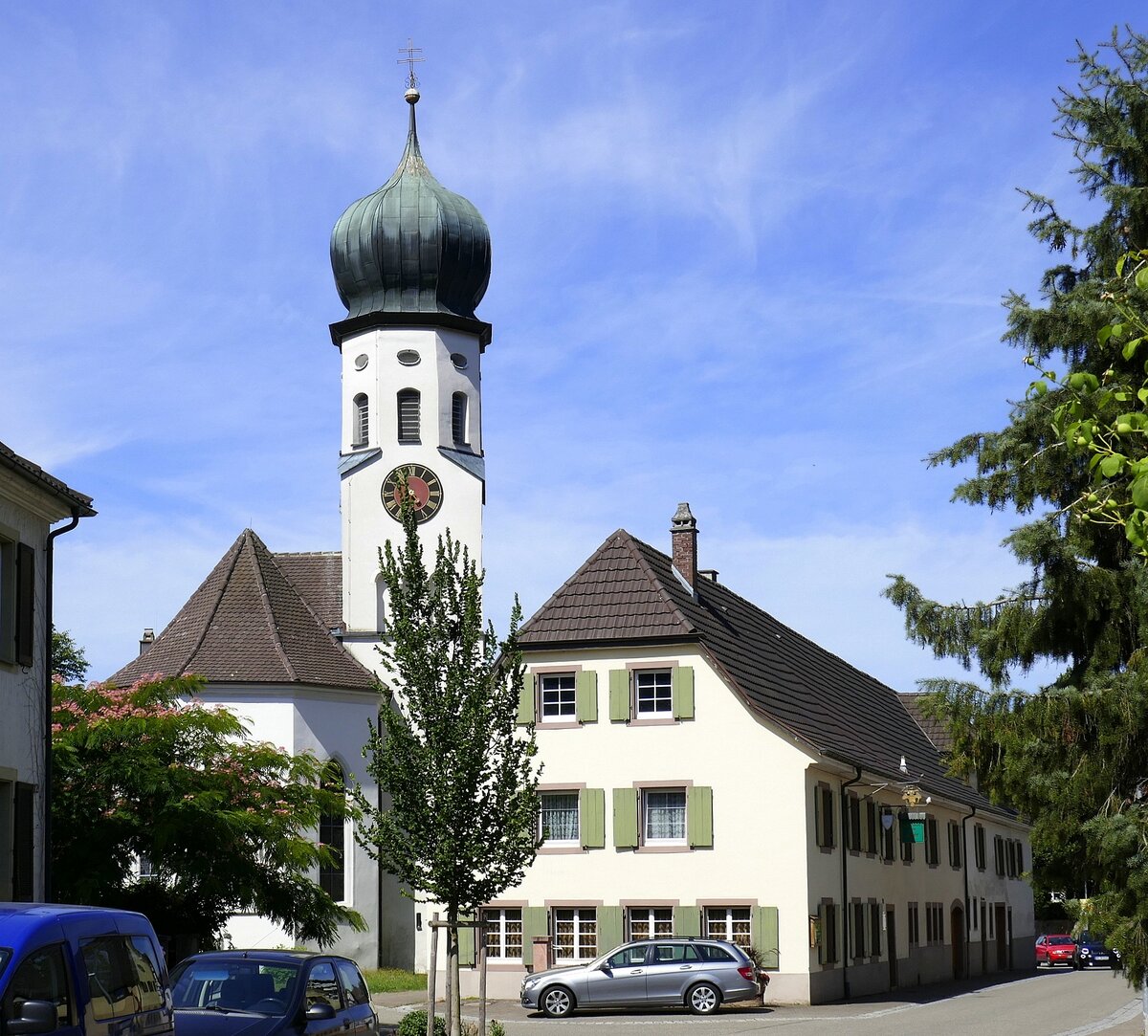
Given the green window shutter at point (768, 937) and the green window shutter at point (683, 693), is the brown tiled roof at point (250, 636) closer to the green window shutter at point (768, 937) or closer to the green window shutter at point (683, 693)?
the green window shutter at point (683, 693)

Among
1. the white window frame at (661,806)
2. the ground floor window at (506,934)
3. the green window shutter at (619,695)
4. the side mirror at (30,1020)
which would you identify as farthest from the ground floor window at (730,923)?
the side mirror at (30,1020)

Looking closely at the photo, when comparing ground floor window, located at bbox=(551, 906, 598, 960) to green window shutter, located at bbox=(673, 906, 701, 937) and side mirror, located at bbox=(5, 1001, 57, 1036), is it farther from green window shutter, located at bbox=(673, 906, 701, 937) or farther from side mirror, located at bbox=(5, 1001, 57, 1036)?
side mirror, located at bbox=(5, 1001, 57, 1036)

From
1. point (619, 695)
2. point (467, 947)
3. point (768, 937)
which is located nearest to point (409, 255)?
point (619, 695)

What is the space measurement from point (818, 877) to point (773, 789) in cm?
207

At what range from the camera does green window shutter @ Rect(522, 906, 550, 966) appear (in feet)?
115

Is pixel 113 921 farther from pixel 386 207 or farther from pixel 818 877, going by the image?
pixel 386 207

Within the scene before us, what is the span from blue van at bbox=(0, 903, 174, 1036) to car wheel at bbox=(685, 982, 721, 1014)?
765 inches

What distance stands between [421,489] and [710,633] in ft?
42.4

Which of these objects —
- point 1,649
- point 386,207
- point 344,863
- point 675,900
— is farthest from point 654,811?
point 386,207

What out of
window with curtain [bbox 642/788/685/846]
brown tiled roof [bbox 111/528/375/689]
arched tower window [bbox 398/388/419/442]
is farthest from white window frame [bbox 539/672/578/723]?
arched tower window [bbox 398/388/419/442]

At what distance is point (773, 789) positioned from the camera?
34.0 meters

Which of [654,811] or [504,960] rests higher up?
[654,811]

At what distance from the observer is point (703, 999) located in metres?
30.3

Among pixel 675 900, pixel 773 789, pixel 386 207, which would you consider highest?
pixel 386 207
